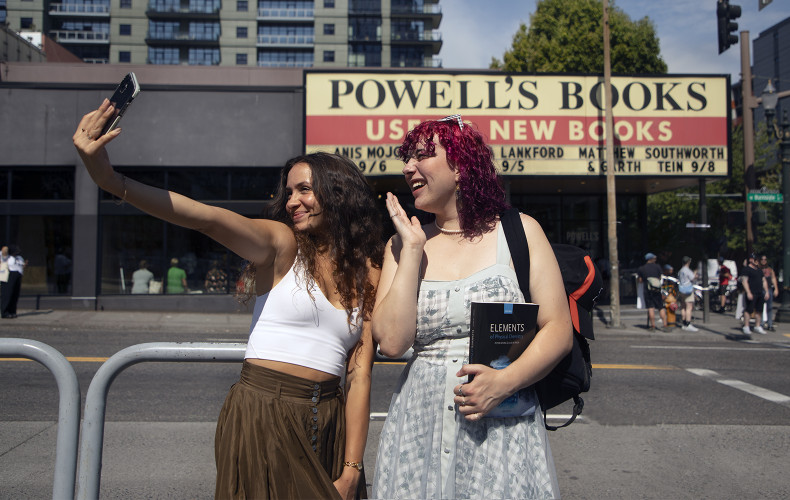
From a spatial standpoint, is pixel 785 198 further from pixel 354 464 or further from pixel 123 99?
pixel 123 99

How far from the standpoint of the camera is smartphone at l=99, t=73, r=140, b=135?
1782 mm

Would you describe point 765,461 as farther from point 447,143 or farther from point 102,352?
point 102,352

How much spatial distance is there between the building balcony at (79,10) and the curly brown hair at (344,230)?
72.9 m

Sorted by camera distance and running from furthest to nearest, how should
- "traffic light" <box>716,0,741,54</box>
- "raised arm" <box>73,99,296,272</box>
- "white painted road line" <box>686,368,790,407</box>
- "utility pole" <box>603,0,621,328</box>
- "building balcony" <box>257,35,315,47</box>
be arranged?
"building balcony" <box>257,35,315,47</box> < "utility pole" <box>603,0,621,328</box> < "traffic light" <box>716,0,741,54</box> < "white painted road line" <box>686,368,790,407</box> < "raised arm" <box>73,99,296,272</box>

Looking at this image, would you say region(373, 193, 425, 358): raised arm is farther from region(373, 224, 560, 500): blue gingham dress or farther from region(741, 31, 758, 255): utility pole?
region(741, 31, 758, 255): utility pole

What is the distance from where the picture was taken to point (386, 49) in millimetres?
68750

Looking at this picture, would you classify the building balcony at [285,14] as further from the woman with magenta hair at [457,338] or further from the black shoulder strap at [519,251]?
the black shoulder strap at [519,251]

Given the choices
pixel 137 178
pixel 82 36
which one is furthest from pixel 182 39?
pixel 137 178

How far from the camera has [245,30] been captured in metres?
67.2

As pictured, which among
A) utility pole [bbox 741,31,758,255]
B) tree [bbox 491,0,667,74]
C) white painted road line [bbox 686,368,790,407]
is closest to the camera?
white painted road line [bbox 686,368,790,407]

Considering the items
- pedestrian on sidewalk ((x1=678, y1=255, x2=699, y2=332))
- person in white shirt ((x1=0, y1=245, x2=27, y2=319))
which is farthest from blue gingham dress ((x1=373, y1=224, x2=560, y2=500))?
person in white shirt ((x1=0, y1=245, x2=27, y2=319))

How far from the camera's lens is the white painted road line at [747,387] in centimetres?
715

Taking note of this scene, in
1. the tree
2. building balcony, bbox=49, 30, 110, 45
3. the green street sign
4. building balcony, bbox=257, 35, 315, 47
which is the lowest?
the green street sign

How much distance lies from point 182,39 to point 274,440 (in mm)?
70320
